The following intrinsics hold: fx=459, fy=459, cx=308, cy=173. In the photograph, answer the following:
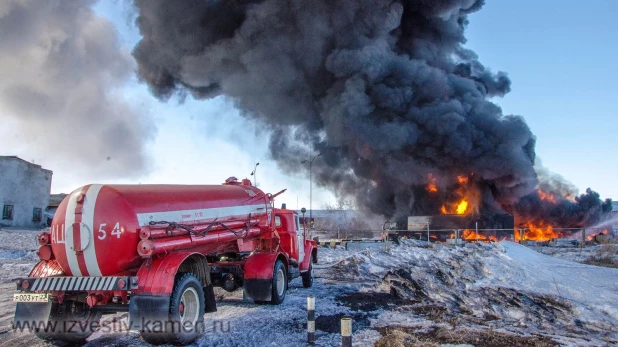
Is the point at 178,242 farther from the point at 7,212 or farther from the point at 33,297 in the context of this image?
the point at 7,212

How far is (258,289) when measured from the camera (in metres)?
9.52

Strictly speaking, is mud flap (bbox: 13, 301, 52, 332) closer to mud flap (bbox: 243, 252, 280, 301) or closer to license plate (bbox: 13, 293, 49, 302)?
license plate (bbox: 13, 293, 49, 302)

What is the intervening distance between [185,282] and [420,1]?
113 feet

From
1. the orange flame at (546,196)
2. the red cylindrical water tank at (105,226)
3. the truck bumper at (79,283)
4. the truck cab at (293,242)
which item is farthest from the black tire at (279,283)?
the orange flame at (546,196)

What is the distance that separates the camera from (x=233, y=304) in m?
10.2

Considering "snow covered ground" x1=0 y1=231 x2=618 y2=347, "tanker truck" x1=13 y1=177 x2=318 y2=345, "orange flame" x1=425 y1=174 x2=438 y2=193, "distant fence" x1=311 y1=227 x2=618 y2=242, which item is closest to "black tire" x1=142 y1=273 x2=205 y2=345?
"tanker truck" x1=13 y1=177 x2=318 y2=345

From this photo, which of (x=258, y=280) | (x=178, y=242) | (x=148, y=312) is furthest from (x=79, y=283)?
(x=258, y=280)

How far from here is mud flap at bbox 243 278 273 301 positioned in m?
9.49

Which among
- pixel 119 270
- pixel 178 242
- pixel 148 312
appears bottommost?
pixel 148 312

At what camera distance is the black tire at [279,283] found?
31.8ft

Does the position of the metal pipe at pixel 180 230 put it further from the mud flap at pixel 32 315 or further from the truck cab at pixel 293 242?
the truck cab at pixel 293 242

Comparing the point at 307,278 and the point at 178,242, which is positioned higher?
the point at 178,242

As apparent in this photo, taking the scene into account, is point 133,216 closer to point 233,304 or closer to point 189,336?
point 189,336

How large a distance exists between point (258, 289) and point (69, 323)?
12.3 ft
